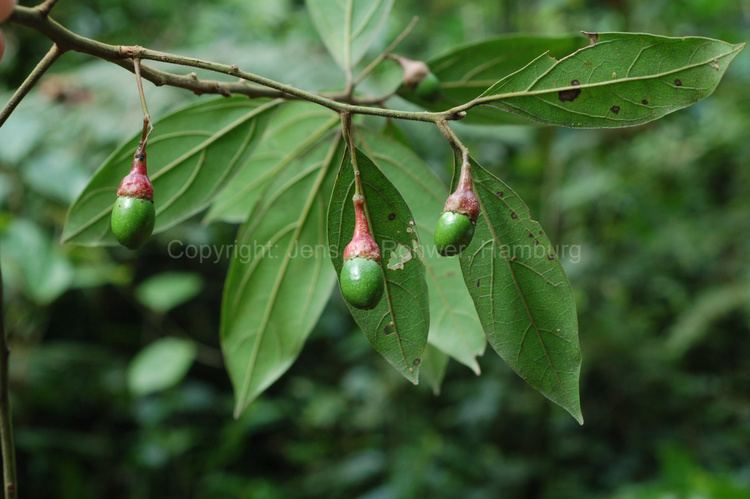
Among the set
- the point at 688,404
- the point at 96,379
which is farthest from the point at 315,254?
the point at 688,404

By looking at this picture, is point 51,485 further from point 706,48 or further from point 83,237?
point 706,48

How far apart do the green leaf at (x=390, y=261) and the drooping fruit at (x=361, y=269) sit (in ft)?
0.11

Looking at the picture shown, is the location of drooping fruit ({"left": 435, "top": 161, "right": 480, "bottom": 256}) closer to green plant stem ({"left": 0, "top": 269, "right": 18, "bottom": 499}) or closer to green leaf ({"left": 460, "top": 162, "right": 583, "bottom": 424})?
green leaf ({"left": 460, "top": 162, "right": 583, "bottom": 424})

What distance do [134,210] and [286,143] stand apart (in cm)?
40

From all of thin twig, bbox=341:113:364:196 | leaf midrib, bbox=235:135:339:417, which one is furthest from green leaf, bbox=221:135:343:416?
thin twig, bbox=341:113:364:196

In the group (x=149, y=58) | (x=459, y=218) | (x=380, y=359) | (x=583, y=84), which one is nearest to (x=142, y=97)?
(x=149, y=58)

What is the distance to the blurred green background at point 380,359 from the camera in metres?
Answer: 2.29

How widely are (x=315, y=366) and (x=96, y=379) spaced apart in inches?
43.0

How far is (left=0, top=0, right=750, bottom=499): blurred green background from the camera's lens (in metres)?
2.29

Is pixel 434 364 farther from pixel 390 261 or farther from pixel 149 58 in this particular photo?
pixel 149 58

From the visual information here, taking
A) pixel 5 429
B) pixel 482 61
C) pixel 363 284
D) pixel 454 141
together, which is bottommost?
pixel 5 429

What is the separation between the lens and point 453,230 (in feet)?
1.89

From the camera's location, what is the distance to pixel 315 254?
3.05 ft

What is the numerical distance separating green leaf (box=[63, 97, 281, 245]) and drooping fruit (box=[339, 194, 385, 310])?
0.92ft
